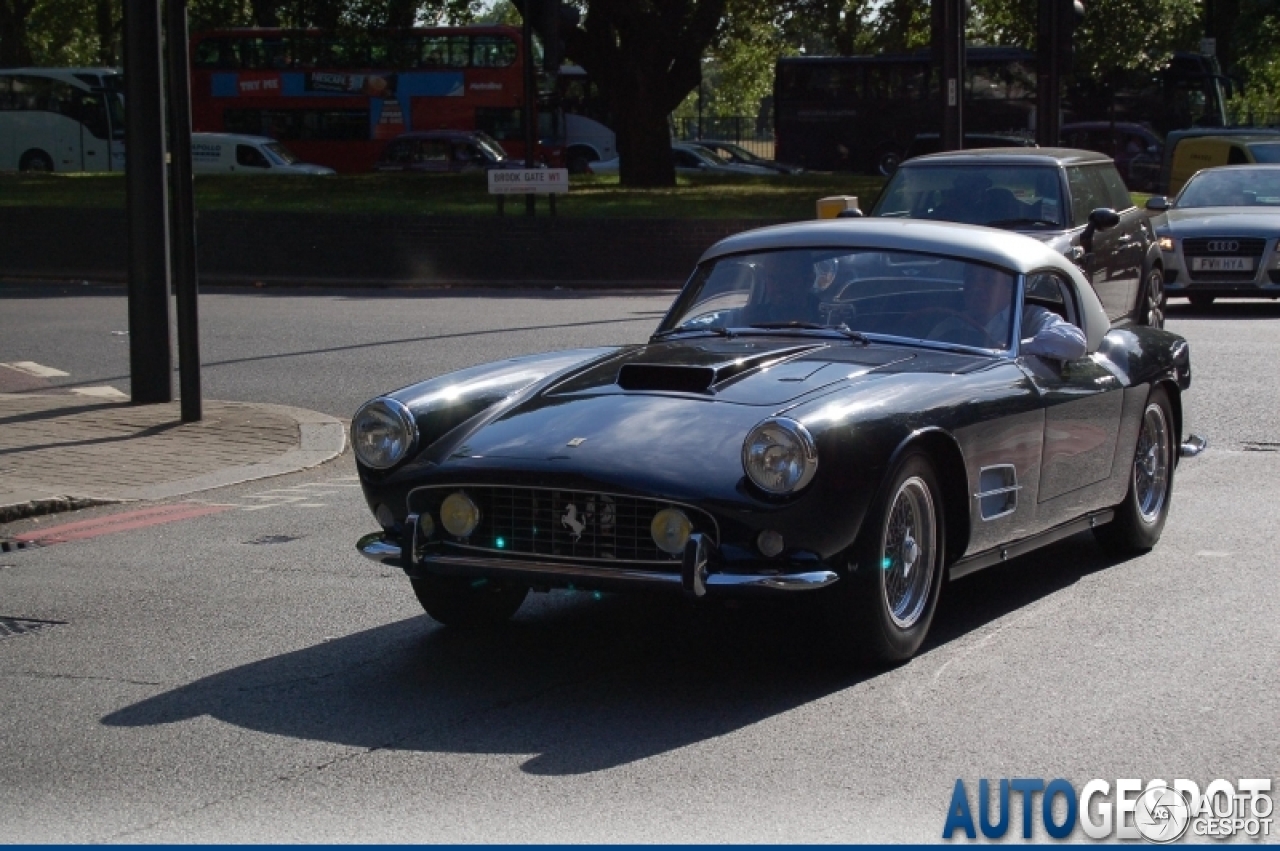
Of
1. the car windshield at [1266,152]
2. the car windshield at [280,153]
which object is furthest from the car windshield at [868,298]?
the car windshield at [280,153]

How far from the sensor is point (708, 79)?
131 meters

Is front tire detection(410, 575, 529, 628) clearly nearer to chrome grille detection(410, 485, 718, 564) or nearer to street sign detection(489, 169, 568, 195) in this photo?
chrome grille detection(410, 485, 718, 564)

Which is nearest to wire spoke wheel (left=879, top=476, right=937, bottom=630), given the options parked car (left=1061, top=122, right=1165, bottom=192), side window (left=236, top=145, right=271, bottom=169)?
side window (left=236, top=145, right=271, bottom=169)

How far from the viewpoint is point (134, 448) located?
10.8 m

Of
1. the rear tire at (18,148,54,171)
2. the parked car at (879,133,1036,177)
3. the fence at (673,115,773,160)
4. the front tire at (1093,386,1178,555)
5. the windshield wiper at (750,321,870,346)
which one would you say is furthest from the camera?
the fence at (673,115,773,160)

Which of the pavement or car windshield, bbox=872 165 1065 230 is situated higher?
car windshield, bbox=872 165 1065 230

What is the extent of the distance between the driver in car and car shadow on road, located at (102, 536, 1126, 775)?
3.21 feet

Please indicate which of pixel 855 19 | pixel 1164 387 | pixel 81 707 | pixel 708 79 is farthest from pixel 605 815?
pixel 708 79

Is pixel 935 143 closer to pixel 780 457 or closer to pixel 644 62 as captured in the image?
pixel 644 62

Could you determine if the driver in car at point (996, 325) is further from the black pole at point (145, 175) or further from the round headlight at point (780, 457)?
the black pole at point (145, 175)

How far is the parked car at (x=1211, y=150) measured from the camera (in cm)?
2480

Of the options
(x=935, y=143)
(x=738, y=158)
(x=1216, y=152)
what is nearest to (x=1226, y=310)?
(x=1216, y=152)

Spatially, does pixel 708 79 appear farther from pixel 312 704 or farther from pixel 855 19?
pixel 312 704

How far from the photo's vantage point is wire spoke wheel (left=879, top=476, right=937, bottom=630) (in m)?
5.83
